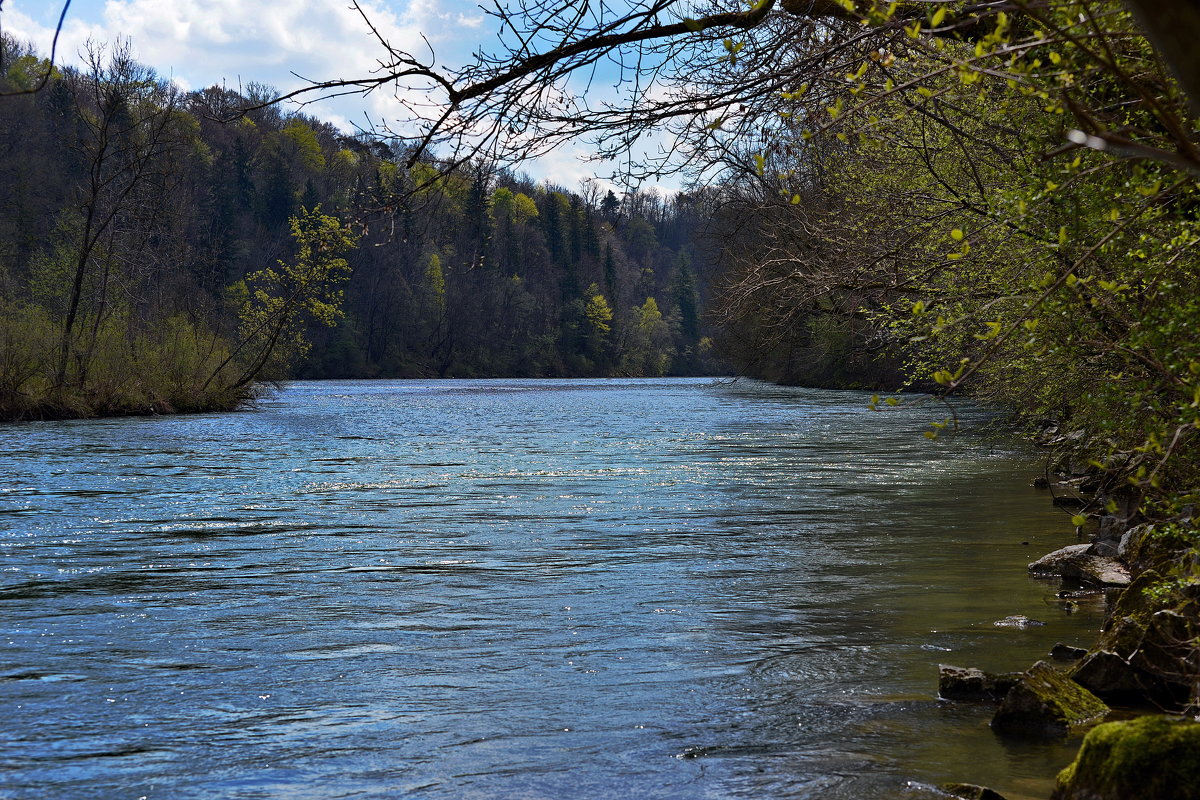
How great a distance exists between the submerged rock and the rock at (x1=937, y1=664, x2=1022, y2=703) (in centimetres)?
186

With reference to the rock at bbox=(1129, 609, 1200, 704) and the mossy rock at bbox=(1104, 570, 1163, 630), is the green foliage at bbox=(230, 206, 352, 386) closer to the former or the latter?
the mossy rock at bbox=(1104, 570, 1163, 630)

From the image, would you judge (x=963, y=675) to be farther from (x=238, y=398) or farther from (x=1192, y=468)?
(x=238, y=398)

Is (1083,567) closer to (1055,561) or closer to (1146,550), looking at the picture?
(1055,561)

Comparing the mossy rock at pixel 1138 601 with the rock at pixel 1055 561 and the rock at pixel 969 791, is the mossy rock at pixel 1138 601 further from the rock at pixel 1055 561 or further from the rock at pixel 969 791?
the rock at pixel 1055 561

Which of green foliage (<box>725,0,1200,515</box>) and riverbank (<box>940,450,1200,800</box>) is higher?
green foliage (<box>725,0,1200,515</box>)

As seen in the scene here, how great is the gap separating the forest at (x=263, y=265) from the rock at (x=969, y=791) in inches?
159

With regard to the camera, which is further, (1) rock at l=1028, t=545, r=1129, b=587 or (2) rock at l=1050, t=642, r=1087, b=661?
(1) rock at l=1028, t=545, r=1129, b=587

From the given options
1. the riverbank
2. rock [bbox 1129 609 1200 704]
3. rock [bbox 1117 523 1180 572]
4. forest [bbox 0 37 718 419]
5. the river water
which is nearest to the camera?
the riverbank

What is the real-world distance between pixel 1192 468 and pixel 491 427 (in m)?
26.8

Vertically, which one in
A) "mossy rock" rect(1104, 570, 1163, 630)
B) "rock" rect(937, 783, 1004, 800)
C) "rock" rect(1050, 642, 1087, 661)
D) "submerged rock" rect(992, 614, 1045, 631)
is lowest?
"rock" rect(937, 783, 1004, 800)

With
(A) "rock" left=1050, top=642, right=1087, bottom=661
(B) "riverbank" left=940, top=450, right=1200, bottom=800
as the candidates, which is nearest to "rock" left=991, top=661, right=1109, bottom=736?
(B) "riverbank" left=940, top=450, right=1200, bottom=800

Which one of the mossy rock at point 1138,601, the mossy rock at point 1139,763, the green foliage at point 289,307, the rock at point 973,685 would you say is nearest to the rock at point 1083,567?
the mossy rock at point 1138,601

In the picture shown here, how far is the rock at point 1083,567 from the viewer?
32.1 ft

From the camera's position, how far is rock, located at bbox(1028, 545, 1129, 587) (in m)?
9.77
